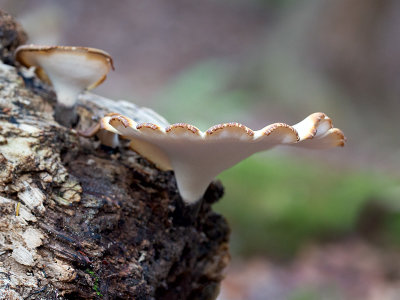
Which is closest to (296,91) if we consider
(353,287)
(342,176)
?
(342,176)

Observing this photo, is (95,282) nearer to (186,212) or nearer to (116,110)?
(186,212)

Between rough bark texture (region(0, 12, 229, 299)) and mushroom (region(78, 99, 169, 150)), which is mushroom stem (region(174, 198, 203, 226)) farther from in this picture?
mushroom (region(78, 99, 169, 150))

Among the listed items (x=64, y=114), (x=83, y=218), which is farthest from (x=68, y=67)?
(x=83, y=218)

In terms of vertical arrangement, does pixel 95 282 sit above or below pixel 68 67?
below

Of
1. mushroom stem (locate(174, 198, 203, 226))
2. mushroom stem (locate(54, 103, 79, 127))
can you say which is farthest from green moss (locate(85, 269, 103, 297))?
mushroom stem (locate(54, 103, 79, 127))

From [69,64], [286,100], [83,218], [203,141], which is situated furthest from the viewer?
[286,100]

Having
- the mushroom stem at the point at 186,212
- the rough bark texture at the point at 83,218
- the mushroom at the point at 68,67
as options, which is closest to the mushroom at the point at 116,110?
the rough bark texture at the point at 83,218

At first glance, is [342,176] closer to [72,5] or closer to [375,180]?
[375,180]
